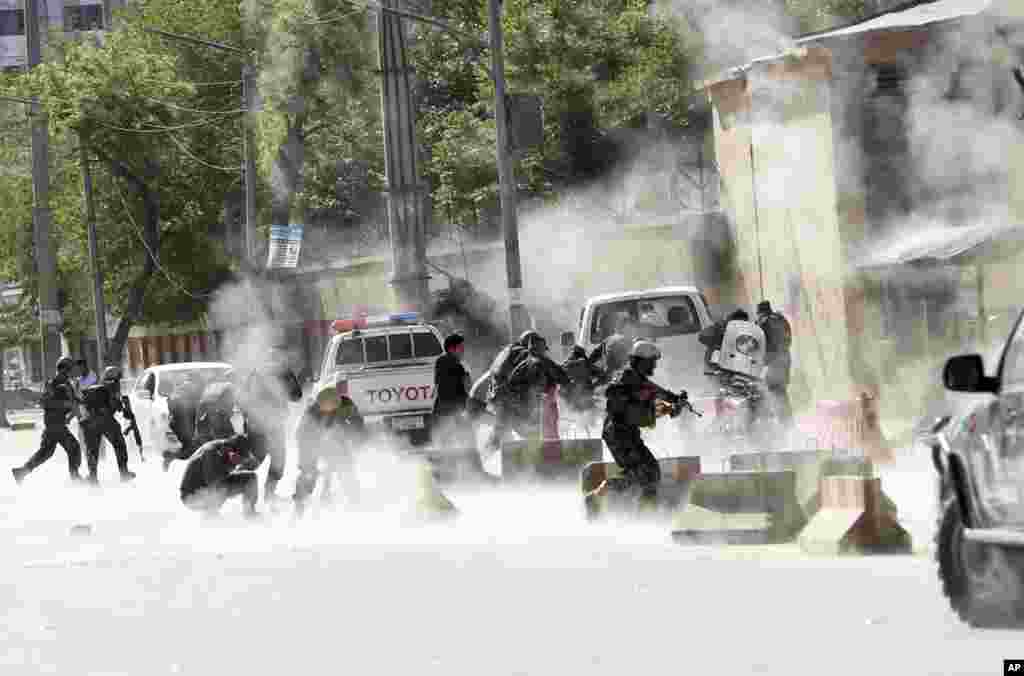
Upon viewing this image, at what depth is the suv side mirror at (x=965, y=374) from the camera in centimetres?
924

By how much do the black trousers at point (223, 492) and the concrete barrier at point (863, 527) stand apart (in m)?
6.36

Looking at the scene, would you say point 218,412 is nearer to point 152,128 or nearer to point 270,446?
point 270,446

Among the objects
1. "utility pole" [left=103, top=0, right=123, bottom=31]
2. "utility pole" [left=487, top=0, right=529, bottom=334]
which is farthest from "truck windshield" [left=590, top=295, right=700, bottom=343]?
"utility pole" [left=103, top=0, right=123, bottom=31]

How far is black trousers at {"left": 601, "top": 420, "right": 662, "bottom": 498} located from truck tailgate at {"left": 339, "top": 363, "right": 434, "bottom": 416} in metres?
10.7

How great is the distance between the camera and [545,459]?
20422mm

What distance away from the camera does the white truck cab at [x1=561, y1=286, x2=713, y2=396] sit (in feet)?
85.0

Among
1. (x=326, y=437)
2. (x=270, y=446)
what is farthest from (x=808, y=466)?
(x=270, y=446)

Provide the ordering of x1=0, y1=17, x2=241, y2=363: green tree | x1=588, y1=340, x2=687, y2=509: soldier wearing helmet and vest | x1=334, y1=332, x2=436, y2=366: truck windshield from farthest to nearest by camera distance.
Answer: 1. x1=0, y1=17, x2=241, y2=363: green tree
2. x1=334, y1=332, x2=436, y2=366: truck windshield
3. x1=588, y1=340, x2=687, y2=509: soldier wearing helmet and vest

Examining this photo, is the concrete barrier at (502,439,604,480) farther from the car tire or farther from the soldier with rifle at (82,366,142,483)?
the car tire

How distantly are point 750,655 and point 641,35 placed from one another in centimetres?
4072

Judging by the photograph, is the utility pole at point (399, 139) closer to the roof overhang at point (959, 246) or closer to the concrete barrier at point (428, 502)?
the roof overhang at point (959, 246)

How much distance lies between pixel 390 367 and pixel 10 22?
82770 millimetres

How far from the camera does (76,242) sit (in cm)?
6347

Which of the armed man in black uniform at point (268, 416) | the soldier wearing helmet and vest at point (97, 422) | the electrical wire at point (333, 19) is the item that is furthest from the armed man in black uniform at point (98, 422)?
the electrical wire at point (333, 19)
